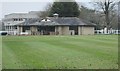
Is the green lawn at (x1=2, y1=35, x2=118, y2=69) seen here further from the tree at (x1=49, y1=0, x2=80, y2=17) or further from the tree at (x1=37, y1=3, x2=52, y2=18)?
the tree at (x1=37, y1=3, x2=52, y2=18)

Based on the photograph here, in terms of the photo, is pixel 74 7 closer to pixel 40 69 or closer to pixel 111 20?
pixel 111 20

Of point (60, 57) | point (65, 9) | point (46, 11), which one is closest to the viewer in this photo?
point (60, 57)

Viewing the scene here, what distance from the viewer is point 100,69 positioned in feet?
37.5

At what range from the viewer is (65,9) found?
83188 millimetres

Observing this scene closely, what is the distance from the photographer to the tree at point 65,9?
82.8 metres

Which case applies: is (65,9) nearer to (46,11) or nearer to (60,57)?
(46,11)

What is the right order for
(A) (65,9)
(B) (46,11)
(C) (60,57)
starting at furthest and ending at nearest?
(B) (46,11)
(A) (65,9)
(C) (60,57)

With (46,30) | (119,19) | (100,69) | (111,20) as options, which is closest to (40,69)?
(100,69)

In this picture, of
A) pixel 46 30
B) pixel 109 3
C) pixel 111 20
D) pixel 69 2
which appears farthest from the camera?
pixel 111 20

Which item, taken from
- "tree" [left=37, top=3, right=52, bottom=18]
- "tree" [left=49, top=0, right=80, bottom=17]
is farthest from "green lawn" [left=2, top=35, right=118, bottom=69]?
"tree" [left=37, top=3, right=52, bottom=18]

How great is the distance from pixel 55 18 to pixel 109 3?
13017mm

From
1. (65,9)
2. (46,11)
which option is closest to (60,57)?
(65,9)

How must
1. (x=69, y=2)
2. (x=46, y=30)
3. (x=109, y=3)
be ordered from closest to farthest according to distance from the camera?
(x=46, y=30)
(x=109, y=3)
(x=69, y=2)

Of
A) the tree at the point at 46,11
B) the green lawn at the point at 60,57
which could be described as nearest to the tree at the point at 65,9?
the tree at the point at 46,11
